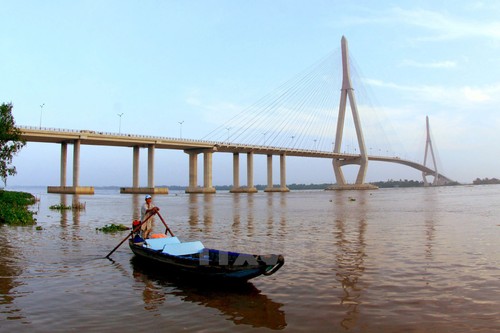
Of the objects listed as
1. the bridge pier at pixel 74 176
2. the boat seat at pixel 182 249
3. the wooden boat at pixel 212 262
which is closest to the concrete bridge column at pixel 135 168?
the bridge pier at pixel 74 176

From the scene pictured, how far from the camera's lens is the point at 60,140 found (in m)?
80.8

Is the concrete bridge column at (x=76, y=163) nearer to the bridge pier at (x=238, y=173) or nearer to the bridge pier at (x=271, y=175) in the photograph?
the bridge pier at (x=238, y=173)

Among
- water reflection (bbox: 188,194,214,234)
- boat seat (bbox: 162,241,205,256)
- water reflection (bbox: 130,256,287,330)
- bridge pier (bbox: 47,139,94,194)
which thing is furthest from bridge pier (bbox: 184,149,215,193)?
water reflection (bbox: 130,256,287,330)

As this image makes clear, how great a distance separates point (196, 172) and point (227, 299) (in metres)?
90.3

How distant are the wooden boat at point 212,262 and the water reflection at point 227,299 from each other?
0.27m

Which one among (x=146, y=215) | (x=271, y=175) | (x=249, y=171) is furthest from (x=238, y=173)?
(x=146, y=215)

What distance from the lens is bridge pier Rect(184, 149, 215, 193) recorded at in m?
95.0

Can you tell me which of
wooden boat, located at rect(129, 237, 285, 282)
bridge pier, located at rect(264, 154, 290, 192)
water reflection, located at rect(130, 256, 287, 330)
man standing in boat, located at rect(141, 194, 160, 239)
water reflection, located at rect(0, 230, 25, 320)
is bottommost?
water reflection, located at rect(130, 256, 287, 330)

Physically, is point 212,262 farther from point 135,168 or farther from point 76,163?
point 135,168

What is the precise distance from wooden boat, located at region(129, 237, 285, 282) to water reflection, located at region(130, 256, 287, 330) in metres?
0.27

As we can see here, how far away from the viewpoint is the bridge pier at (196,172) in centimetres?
9503

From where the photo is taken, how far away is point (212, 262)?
834 centimetres

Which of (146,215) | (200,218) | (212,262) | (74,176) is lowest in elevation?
(200,218)

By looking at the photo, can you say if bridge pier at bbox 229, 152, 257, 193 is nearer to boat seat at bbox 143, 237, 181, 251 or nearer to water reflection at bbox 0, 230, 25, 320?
water reflection at bbox 0, 230, 25, 320
